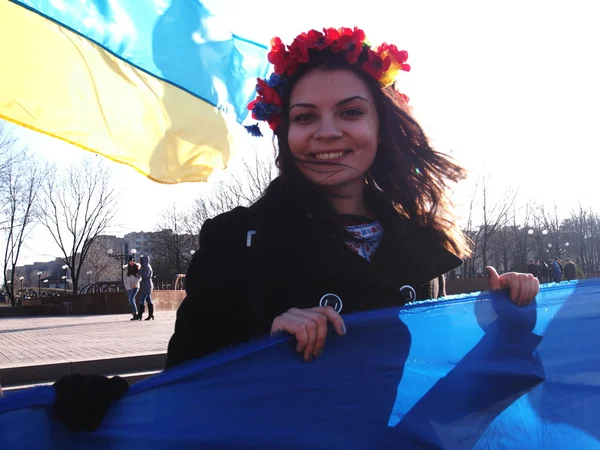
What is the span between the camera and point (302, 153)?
81.5 inches

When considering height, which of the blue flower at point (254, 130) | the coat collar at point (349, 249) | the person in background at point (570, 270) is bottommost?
the coat collar at point (349, 249)

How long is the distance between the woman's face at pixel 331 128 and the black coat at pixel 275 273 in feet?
0.49

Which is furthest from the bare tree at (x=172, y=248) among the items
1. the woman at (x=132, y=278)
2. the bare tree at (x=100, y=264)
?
the woman at (x=132, y=278)

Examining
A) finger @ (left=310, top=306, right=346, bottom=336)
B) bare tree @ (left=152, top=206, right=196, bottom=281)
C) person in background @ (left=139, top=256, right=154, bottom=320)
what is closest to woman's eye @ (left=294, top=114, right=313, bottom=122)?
finger @ (left=310, top=306, right=346, bottom=336)

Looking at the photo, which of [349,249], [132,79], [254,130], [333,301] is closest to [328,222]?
[349,249]

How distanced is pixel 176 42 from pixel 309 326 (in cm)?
320

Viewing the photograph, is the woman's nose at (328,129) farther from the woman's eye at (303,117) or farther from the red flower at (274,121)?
the red flower at (274,121)

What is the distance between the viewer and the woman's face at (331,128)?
2035mm

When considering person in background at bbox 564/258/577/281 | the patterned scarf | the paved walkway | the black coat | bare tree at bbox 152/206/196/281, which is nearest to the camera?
the black coat

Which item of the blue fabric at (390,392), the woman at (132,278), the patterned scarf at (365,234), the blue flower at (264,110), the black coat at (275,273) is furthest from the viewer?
the woman at (132,278)

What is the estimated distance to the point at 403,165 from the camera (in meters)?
2.32

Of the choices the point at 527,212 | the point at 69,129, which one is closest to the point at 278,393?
the point at 69,129

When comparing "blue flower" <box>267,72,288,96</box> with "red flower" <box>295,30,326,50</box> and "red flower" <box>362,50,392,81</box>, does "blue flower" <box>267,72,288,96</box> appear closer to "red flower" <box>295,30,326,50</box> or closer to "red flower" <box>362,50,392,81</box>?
"red flower" <box>295,30,326,50</box>

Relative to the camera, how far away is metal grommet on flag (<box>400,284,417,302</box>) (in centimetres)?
199
